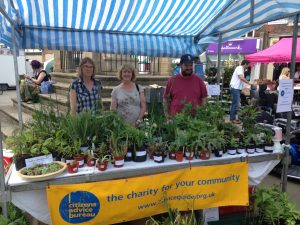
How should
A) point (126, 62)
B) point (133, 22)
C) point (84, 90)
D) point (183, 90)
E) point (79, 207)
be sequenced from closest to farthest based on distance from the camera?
point (79, 207)
point (84, 90)
point (183, 90)
point (133, 22)
point (126, 62)

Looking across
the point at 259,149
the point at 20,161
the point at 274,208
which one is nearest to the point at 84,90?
the point at 20,161

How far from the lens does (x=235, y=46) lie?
15328 millimetres

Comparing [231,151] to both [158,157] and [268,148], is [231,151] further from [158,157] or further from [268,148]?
[158,157]

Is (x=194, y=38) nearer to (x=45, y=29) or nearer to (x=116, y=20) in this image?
(x=116, y=20)

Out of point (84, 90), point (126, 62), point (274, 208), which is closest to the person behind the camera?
point (274, 208)

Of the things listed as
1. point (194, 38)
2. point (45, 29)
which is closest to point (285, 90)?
point (194, 38)

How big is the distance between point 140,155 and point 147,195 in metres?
0.33

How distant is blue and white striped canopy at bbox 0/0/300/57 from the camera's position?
129 inches

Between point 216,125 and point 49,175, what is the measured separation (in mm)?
1540

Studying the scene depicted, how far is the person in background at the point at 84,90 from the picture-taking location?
126 inches

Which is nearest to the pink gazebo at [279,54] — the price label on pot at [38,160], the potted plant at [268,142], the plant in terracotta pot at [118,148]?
the potted plant at [268,142]

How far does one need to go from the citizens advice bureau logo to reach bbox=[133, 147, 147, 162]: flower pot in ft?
1.50

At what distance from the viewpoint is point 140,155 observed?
94.3 inches

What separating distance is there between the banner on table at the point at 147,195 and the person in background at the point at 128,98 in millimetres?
1085
